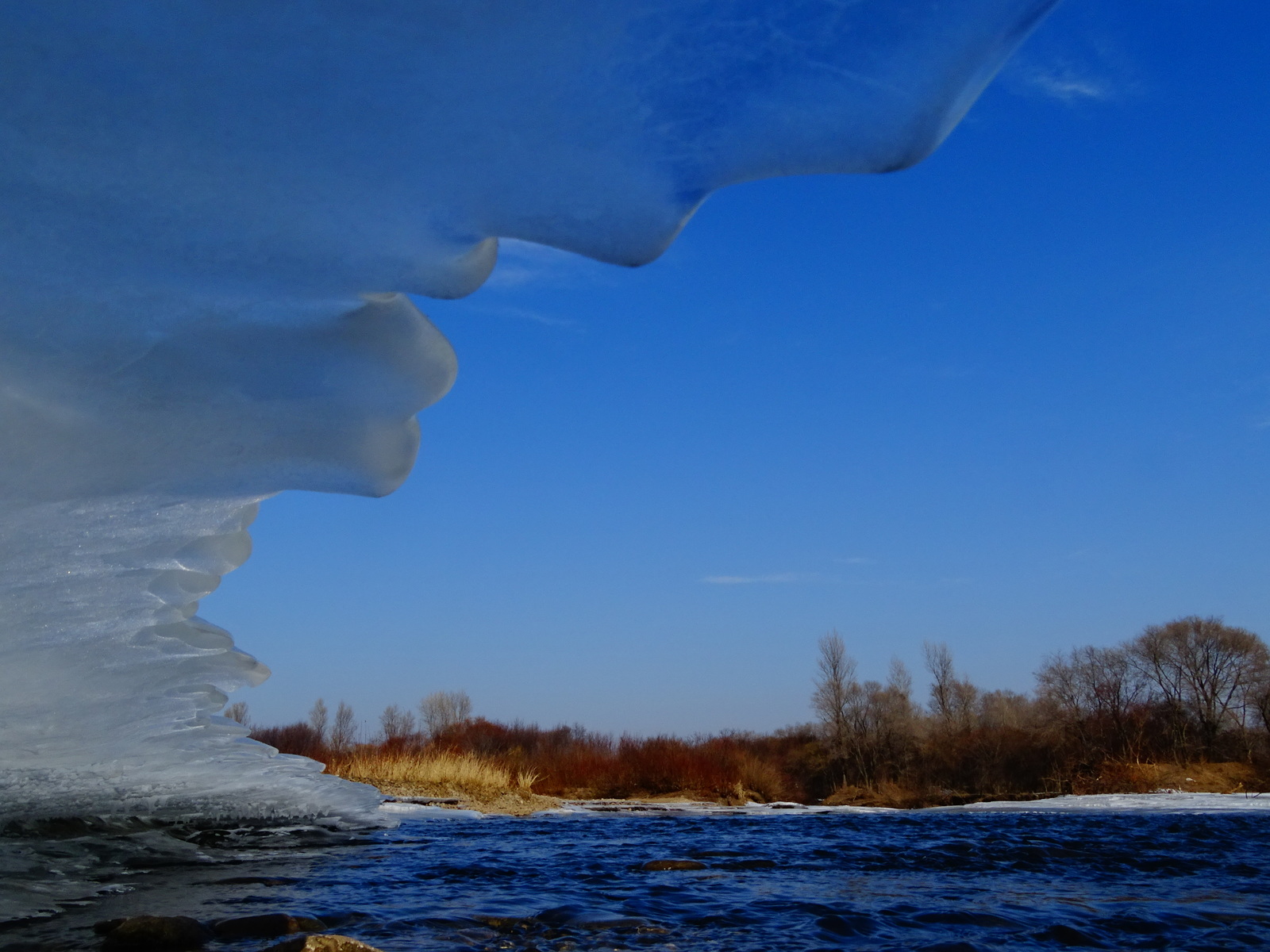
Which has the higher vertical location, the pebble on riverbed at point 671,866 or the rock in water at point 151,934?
the rock in water at point 151,934

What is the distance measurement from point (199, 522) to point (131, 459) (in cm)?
85

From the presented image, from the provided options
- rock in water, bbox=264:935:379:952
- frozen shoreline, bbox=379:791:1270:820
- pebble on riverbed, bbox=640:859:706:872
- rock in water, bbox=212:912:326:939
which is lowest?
frozen shoreline, bbox=379:791:1270:820

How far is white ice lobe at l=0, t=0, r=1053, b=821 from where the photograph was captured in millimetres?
1662

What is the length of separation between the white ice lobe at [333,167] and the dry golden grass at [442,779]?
15641mm

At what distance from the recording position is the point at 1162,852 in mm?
8492

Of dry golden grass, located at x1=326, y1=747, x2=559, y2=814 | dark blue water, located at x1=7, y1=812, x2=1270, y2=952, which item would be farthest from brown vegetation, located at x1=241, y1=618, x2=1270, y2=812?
dark blue water, located at x1=7, y1=812, x2=1270, y2=952

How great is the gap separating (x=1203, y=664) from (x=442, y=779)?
38147mm

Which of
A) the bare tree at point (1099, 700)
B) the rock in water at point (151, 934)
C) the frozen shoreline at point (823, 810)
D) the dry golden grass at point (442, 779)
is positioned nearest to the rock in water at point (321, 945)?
the rock in water at point (151, 934)

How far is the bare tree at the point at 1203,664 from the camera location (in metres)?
36.4

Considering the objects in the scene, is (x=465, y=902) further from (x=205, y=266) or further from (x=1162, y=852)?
(x=1162, y=852)

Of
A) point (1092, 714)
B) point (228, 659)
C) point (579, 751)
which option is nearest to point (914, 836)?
point (228, 659)

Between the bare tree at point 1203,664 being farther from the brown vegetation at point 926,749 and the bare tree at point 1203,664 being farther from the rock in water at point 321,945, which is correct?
the rock in water at point 321,945

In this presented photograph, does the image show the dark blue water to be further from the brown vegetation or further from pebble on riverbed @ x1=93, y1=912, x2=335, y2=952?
the brown vegetation

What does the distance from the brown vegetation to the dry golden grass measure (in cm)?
4
